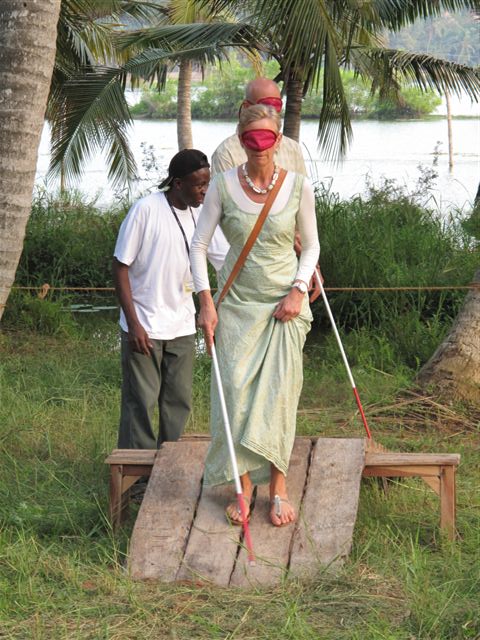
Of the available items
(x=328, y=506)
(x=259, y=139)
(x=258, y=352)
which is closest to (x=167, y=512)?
(x=328, y=506)

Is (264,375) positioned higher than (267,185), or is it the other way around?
(267,185)

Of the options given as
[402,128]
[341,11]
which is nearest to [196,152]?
[341,11]

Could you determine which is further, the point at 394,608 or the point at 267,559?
the point at 267,559

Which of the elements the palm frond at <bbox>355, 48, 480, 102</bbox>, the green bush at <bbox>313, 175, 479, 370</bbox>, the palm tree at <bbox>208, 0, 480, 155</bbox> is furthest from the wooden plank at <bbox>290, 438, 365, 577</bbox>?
the palm frond at <bbox>355, 48, 480, 102</bbox>

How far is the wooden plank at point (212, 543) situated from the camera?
443 cm

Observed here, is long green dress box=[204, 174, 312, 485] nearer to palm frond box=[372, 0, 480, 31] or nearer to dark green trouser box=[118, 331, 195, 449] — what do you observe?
dark green trouser box=[118, 331, 195, 449]

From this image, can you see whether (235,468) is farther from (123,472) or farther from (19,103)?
(19,103)

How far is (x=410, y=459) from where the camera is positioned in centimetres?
490

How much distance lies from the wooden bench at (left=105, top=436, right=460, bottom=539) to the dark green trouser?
11.2 inches

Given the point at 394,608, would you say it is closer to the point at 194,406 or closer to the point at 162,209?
the point at 162,209

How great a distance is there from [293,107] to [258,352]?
1013 cm

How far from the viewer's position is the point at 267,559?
449 centimetres

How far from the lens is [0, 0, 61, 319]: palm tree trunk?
5.83 m

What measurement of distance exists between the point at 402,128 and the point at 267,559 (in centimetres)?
6163
